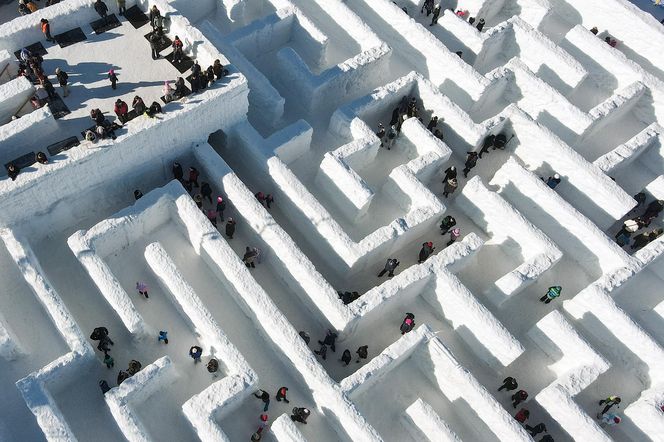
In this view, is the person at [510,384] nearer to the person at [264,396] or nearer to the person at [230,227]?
the person at [264,396]

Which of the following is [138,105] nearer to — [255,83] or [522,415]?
[255,83]

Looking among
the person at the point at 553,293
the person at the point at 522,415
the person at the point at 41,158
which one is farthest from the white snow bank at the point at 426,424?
the person at the point at 41,158

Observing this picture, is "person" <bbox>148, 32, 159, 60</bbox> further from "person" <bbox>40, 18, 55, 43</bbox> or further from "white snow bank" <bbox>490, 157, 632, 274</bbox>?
"white snow bank" <bbox>490, 157, 632, 274</bbox>

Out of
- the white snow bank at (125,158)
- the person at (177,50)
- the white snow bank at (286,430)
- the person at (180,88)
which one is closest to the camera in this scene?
the white snow bank at (286,430)

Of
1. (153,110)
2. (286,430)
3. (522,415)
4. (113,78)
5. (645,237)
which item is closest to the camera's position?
(286,430)

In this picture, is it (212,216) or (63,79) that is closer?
(63,79)

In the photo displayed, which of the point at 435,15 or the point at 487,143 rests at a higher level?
the point at 435,15

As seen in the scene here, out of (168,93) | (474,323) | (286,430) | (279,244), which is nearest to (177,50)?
(168,93)
